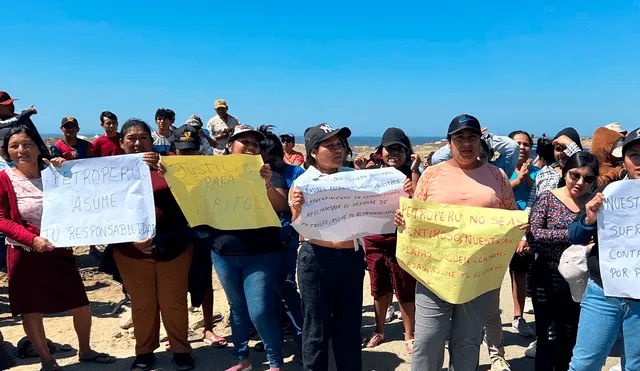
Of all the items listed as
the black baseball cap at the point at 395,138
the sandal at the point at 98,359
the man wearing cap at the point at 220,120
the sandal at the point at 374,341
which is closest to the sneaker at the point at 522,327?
the sandal at the point at 374,341

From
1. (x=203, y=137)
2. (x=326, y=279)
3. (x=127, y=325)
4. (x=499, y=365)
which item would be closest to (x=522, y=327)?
(x=499, y=365)

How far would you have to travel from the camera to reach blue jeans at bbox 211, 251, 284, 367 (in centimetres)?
400

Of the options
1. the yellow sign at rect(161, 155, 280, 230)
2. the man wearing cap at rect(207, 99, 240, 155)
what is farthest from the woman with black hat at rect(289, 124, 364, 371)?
the man wearing cap at rect(207, 99, 240, 155)

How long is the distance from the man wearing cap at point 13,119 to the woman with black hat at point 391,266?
11.0ft

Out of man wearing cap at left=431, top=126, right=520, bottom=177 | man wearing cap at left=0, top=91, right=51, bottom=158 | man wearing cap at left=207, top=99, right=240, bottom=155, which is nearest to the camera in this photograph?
man wearing cap at left=0, top=91, right=51, bottom=158

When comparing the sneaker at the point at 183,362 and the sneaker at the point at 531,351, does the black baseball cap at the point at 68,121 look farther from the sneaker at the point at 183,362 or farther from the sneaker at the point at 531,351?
the sneaker at the point at 531,351

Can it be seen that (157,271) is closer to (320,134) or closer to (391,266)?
(320,134)

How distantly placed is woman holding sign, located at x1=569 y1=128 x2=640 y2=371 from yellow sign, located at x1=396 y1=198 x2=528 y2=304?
1.38 feet

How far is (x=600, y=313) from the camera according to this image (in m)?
3.01

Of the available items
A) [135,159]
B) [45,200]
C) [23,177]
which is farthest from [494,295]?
[23,177]

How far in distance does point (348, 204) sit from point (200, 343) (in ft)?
9.51

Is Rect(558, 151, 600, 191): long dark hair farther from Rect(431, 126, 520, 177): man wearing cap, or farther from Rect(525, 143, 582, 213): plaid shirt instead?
Rect(431, 126, 520, 177): man wearing cap

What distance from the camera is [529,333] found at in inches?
203

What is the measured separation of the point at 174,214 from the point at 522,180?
13.4 ft
